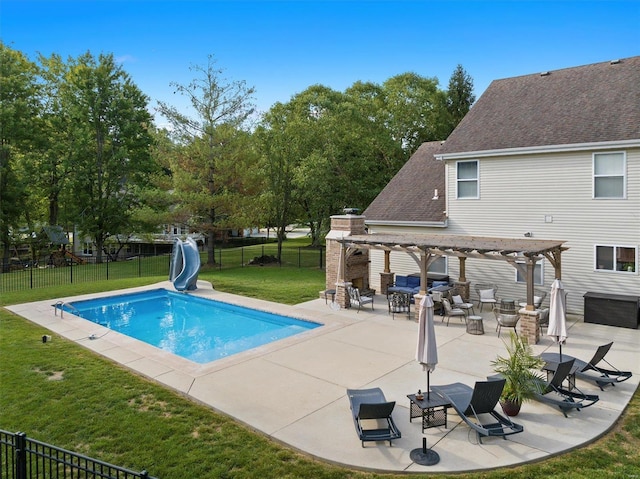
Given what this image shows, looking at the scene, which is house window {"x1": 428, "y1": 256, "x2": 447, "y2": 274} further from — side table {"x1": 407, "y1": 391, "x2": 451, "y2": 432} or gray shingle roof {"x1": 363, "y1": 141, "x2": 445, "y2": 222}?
side table {"x1": 407, "y1": 391, "x2": 451, "y2": 432}

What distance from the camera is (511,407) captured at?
25.4 feet

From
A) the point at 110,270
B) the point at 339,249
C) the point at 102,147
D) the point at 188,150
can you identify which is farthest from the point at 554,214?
the point at 102,147

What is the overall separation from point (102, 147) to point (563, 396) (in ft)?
115

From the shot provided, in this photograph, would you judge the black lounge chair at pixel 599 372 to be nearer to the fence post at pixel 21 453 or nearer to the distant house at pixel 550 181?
the distant house at pixel 550 181

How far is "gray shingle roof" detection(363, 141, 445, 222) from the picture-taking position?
1911 cm

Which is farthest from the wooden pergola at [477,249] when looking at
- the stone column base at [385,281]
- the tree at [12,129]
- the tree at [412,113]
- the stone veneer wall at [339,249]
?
the tree at [12,129]

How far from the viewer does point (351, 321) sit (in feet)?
48.0

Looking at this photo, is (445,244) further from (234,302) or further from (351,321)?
(234,302)

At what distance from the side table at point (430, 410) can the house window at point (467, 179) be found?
11.4 m

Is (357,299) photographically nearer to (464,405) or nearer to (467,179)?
(467,179)

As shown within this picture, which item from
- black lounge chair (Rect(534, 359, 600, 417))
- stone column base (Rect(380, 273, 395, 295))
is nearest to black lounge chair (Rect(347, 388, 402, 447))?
black lounge chair (Rect(534, 359, 600, 417))

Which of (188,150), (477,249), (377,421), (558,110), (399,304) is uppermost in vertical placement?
(188,150)

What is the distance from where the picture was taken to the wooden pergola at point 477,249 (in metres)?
12.5

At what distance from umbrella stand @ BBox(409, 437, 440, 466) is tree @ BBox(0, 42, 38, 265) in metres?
32.2
